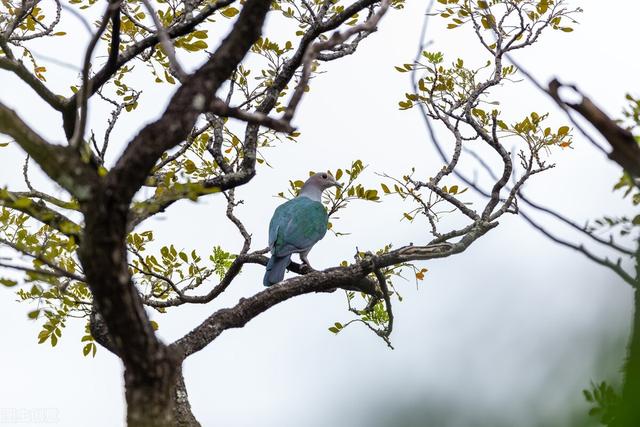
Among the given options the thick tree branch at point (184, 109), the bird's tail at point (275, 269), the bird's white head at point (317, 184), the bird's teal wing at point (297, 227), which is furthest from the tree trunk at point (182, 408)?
the bird's white head at point (317, 184)

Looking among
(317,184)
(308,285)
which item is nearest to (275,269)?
(308,285)

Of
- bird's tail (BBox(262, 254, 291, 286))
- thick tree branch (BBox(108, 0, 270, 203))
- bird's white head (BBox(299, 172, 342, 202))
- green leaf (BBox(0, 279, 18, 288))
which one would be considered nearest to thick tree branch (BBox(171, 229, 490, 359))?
bird's tail (BBox(262, 254, 291, 286))

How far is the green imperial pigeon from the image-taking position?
22.5 ft

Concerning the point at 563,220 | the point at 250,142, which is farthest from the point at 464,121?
the point at 563,220

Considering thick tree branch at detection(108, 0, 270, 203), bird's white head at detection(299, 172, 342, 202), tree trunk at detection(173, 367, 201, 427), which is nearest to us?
thick tree branch at detection(108, 0, 270, 203)

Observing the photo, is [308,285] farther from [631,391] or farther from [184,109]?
[631,391]

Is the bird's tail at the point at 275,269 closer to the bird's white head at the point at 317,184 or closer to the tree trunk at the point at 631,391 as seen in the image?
the bird's white head at the point at 317,184

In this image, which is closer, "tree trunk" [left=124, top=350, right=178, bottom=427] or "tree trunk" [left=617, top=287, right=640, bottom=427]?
"tree trunk" [left=617, top=287, right=640, bottom=427]

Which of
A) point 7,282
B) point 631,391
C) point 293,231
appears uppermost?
point 293,231

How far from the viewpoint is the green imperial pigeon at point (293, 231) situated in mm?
6844

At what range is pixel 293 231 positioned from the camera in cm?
720

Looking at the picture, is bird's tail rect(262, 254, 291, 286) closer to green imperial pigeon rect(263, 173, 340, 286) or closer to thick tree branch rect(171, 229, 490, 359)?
green imperial pigeon rect(263, 173, 340, 286)

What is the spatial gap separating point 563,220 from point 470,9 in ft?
13.7

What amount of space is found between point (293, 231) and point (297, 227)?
8 centimetres
